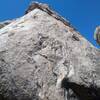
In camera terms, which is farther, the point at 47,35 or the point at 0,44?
the point at 47,35

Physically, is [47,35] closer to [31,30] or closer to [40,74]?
[31,30]

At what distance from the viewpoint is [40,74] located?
44.0ft

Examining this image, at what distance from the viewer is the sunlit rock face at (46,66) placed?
1279cm

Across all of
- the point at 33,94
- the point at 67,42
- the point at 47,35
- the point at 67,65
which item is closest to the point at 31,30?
the point at 47,35

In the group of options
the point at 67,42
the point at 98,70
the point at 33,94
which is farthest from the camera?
the point at 67,42

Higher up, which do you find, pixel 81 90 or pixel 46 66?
pixel 46 66

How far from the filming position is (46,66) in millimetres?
13891

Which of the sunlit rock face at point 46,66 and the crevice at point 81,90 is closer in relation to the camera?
the sunlit rock face at point 46,66

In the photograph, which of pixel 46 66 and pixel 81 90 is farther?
pixel 46 66

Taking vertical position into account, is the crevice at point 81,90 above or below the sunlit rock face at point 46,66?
below

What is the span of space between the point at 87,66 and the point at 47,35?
10.2 feet

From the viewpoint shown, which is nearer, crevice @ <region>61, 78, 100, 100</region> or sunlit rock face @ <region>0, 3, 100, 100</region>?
sunlit rock face @ <region>0, 3, 100, 100</region>

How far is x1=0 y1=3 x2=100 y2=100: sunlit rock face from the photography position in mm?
12789

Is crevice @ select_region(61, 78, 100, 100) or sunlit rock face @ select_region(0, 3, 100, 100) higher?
sunlit rock face @ select_region(0, 3, 100, 100)
